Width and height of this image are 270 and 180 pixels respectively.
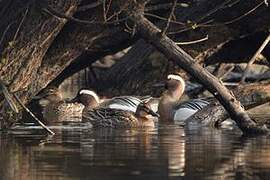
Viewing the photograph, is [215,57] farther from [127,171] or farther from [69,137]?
[127,171]

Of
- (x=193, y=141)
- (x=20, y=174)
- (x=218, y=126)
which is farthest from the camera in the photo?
(x=218, y=126)

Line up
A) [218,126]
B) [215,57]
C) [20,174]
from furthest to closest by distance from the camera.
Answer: [215,57]
[218,126]
[20,174]

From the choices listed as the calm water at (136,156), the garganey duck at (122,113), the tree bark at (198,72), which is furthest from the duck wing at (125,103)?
the tree bark at (198,72)

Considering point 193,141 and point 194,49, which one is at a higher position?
point 194,49

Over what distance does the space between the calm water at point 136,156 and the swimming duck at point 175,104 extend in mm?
2974

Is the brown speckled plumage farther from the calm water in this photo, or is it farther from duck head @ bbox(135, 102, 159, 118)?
the calm water

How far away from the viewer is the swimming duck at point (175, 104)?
51.9 ft

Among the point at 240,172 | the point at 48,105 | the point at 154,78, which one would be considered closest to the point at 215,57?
the point at 154,78

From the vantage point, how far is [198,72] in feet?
39.4

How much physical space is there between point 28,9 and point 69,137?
1.76m

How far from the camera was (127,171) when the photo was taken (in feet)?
28.2

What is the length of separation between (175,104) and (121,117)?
79.3 inches

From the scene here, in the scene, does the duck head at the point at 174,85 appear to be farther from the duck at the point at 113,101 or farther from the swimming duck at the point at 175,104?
the duck at the point at 113,101

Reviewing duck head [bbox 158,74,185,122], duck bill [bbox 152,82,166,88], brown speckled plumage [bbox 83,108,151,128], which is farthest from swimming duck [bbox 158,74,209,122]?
brown speckled plumage [bbox 83,108,151,128]
